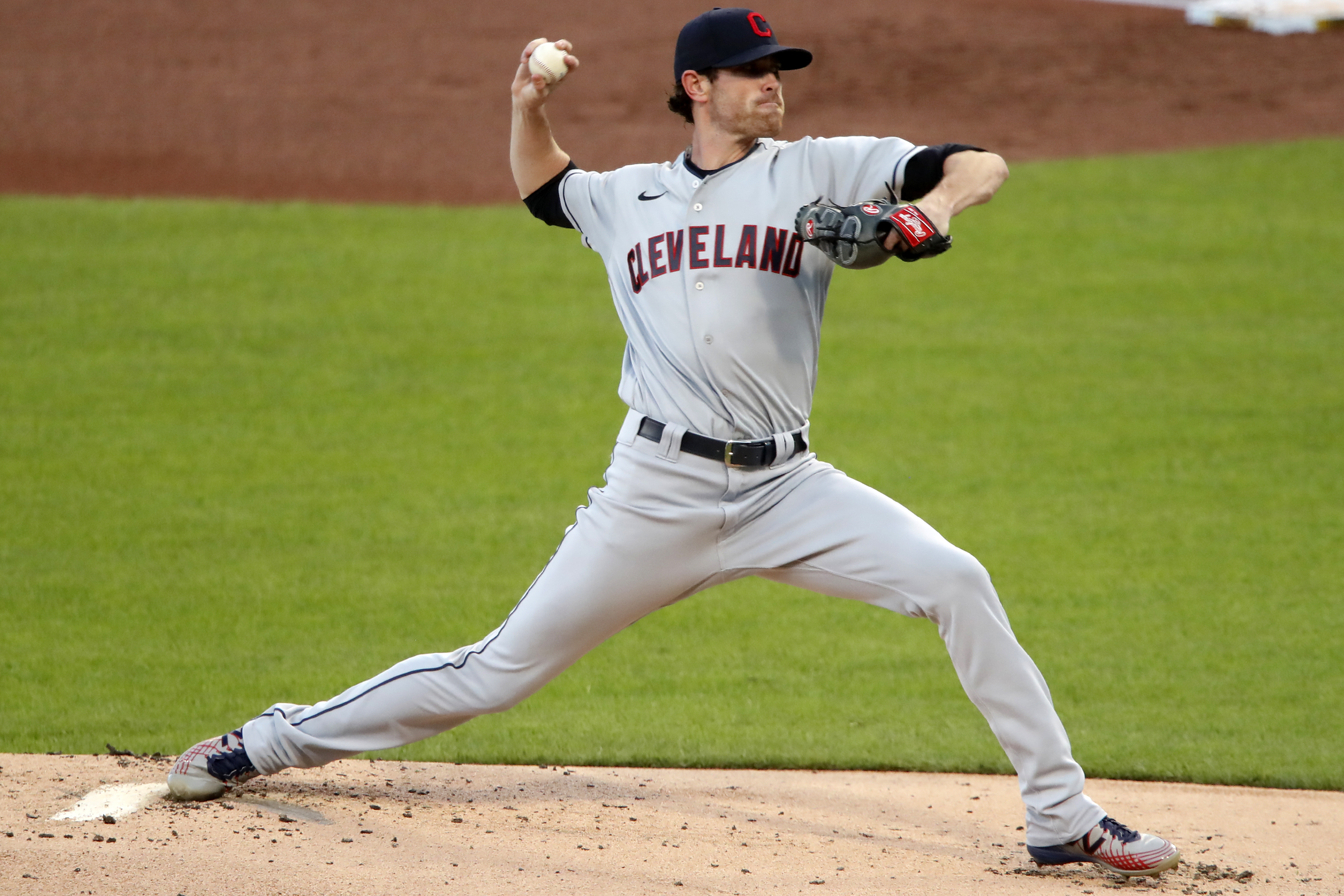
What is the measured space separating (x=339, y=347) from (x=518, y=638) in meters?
7.38

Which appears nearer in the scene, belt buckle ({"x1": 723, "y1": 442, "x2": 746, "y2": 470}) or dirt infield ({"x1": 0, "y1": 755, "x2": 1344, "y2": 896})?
dirt infield ({"x1": 0, "y1": 755, "x2": 1344, "y2": 896})

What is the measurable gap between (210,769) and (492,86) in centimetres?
1389

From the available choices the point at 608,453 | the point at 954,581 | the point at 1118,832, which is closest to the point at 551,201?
the point at 954,581

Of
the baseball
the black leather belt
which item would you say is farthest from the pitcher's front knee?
the baseball

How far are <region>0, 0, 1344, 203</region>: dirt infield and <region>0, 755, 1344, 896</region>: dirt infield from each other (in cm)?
1045

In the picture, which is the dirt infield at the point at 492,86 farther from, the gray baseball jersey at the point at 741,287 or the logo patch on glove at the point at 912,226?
the logo patch on glove at the point at 912,226

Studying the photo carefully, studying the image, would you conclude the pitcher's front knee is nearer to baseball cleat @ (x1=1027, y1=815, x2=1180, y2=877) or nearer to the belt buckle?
the belt buckle

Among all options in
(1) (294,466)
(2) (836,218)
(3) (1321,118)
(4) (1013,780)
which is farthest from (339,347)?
(3) (1321,118)

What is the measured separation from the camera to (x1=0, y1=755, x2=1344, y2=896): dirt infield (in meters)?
3.33

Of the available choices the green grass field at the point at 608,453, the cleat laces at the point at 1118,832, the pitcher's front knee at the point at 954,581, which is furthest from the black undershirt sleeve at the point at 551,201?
the cleat laces at the point at 1118,832

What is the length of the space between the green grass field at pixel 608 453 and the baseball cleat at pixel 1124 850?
1260mm

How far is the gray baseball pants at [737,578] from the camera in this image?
Answer: 11.5ft

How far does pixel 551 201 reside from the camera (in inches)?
156

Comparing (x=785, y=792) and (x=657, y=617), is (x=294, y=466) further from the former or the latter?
(x=785, y=792)
